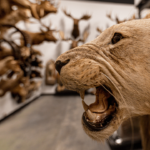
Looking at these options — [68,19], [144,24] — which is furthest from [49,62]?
[144,24]

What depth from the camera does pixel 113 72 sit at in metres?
0.53

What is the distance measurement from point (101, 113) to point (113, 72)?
0.78 feet

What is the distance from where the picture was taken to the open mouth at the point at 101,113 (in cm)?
57

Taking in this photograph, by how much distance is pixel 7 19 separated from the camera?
164 cm

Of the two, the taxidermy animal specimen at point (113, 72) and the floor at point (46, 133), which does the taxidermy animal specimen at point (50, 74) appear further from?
the taxidermy animal specimen at point (113, 72)

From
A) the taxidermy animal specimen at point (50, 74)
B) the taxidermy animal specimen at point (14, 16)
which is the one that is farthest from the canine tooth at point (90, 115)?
the taxidermy animal specimen at point (50, 74)

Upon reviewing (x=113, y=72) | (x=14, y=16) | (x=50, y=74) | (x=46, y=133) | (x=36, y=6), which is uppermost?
(x=36, y=6)

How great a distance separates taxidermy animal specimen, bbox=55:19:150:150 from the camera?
49 cm

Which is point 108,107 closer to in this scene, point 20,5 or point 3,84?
point 3,84

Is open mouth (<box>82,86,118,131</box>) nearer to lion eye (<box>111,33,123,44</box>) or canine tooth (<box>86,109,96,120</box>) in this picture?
canine tooth (<box>86,109,96,120</box>)

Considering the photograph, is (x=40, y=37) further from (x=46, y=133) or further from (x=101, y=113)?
(x=101, y=113)

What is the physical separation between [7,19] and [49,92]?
88.4 inches

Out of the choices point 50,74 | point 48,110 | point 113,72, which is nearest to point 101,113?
point 113,72

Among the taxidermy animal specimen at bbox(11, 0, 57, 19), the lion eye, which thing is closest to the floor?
the lion eye
